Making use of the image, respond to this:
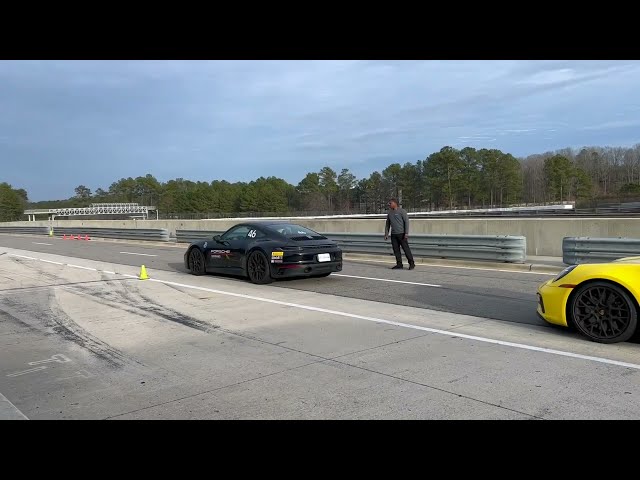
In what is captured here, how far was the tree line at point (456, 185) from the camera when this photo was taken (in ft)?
301

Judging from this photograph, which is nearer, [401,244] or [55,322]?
[55,322]

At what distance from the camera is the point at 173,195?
12875cm

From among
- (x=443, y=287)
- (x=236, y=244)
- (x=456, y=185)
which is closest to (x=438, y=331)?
(x=443, y=287)

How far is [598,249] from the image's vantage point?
11547 millimetres

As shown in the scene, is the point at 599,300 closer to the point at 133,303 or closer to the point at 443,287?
the point at 443,287

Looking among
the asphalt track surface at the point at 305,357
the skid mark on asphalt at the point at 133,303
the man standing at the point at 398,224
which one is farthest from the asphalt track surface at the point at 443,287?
the skid mark on asphalt at the point at 133,303

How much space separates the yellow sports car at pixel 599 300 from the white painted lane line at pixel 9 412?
5.52 metres

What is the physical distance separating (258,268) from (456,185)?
8795 centimetres

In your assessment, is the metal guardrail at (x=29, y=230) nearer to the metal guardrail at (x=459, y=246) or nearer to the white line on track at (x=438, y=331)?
the metal guardrail at (x=459, y=246)

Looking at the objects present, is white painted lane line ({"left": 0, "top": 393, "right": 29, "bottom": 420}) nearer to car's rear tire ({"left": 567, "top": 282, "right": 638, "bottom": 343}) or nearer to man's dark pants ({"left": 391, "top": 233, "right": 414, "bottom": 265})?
car's rear tire ({"left": 567, "top": 282, "right": 638, "bottom": 343})

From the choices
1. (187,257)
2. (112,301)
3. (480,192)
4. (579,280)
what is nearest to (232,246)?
(187,257)

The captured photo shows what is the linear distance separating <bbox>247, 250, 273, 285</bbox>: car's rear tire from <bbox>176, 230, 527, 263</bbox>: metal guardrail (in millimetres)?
5715
